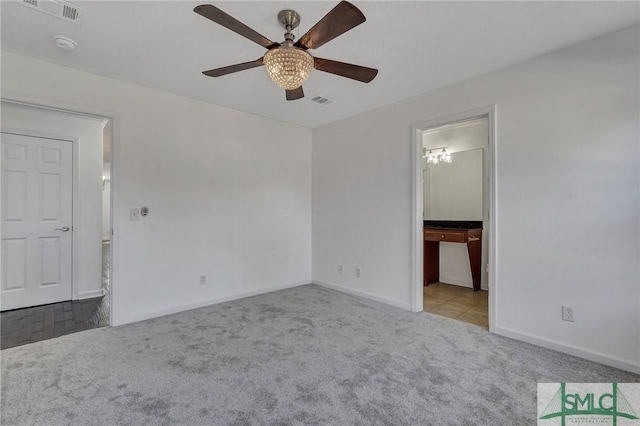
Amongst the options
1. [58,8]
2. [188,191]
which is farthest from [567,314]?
[58,8]

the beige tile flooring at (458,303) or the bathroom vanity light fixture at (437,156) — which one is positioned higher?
the bathroom vanity light fixture at (437,156)

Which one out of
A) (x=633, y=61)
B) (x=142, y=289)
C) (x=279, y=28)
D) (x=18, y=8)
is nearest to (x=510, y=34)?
(x=633, y=61)

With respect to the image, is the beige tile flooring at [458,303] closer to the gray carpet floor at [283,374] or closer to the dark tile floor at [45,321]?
the gray carpet floor at [283,374]

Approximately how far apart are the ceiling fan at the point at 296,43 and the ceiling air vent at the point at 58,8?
98cm

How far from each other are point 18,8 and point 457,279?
5.45m

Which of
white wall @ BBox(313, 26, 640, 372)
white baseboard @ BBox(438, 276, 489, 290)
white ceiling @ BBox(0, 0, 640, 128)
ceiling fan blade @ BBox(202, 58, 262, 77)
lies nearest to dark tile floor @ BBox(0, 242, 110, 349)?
white ceiling @ BBox(0, 0, 640, 128)

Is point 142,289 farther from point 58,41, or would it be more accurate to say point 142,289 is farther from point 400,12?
point 400,12

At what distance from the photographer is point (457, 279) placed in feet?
15.2

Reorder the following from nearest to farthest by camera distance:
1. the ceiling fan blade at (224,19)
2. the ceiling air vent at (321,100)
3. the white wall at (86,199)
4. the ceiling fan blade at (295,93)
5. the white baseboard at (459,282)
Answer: the ceiling fan blade at (224,19) → the ceiling fan blade at (295,93) → the ceiling air vent at (321,100) → the white wall at (86,199) → the white baseboard at (459,282)

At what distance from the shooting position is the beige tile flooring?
321 cm

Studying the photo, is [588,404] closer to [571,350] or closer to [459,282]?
[571,350]

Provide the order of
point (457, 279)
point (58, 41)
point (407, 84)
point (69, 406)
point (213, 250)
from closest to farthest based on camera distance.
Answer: point (69, 406)
point (58, 41)
point (407, 84)
point (213, 250)
point (457, 279)

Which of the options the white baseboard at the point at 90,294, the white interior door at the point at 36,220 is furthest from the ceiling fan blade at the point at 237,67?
the white baseboard at the point at 90,294

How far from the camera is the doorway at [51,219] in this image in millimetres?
3449
